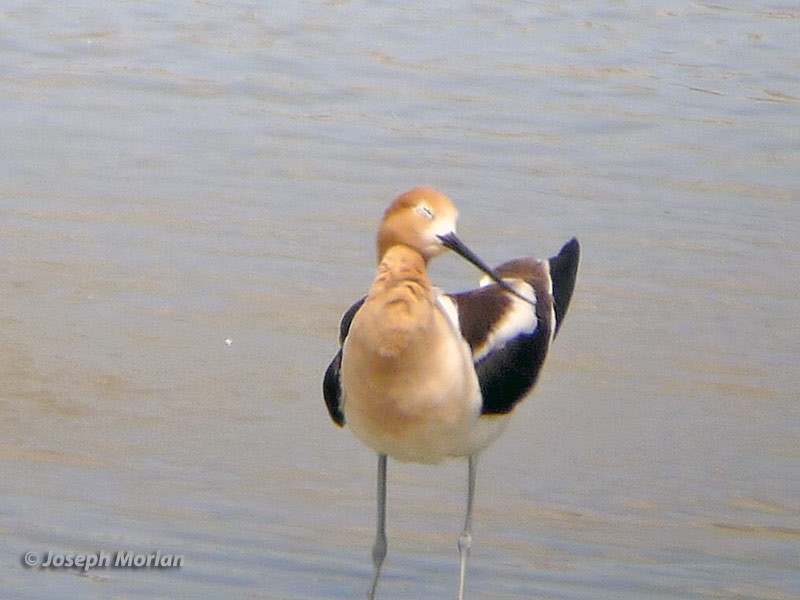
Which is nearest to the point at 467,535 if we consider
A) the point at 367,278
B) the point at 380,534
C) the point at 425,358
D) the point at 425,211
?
the point at 380,534

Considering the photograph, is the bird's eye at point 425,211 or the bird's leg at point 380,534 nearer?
the bird's eye at point 425,211

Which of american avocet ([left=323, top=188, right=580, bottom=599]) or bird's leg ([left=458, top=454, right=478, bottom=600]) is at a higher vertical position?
american avocet ([left=323, top=188, right=580, bottom=599])

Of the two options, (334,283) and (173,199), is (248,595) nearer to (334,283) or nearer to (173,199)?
(334,283)

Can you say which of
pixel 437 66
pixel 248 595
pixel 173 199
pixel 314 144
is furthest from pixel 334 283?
pixel 437 66

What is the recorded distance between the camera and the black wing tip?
541 centimetres

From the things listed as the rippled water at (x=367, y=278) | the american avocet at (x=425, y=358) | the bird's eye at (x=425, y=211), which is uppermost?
the bird's eye at (x=425, y=211)

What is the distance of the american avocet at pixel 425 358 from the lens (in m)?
4.34

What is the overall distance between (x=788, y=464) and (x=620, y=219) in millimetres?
2378

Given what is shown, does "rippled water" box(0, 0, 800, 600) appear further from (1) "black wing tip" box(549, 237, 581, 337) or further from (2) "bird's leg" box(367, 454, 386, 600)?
(1) "black wing tip" box(549, 237, 581, 337)

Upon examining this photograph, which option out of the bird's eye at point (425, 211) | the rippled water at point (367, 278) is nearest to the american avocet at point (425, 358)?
the bird's eye at point (425, 211)

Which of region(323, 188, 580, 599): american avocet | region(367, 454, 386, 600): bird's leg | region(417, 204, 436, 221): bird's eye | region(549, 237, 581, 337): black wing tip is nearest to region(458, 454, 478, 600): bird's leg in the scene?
region(323, 188, 580, 599): american avocet

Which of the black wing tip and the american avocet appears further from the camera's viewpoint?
the black wing tip

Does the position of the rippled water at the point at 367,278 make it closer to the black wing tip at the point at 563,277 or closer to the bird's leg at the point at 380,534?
the bird's leg at the point at 380,534

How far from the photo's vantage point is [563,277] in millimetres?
5480
